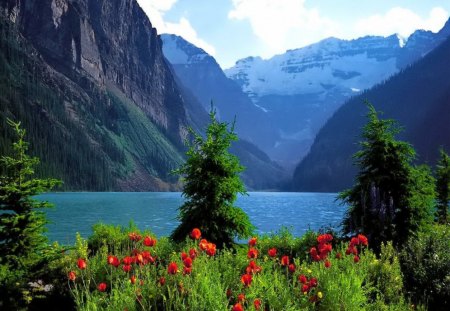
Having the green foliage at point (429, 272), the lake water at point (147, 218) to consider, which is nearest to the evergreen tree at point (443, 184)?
the lake water at point (147, 218)

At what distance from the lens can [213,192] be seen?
14062 millimetres

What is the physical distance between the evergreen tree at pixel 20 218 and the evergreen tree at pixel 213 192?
15.3 ft

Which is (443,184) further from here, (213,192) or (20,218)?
(20,218)

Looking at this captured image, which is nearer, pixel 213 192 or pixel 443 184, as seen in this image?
pixel 213 192

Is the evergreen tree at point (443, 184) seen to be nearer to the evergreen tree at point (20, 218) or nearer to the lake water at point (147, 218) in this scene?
the lake water at point (147, 218)

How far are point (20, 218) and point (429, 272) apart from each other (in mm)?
10140

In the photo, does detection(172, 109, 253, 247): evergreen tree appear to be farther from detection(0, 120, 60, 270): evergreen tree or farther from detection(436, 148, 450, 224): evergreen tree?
detection(436, 148, 450, 224): evergreen tree

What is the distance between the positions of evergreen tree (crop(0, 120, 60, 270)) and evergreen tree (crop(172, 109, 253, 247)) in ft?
15.3

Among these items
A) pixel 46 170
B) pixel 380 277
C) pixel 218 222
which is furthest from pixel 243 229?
pixel 46 170

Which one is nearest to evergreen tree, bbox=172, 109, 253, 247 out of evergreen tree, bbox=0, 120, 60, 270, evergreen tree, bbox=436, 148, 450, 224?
evergreen tree, bbox=0, 120, 60, 270

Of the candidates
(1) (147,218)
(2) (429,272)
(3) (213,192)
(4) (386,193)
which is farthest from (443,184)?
(1) (147,218)

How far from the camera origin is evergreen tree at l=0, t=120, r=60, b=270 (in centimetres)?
1010

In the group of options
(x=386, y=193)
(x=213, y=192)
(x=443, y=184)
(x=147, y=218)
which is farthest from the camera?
(x=147, y=218)

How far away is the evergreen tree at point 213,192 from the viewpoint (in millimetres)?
13758
